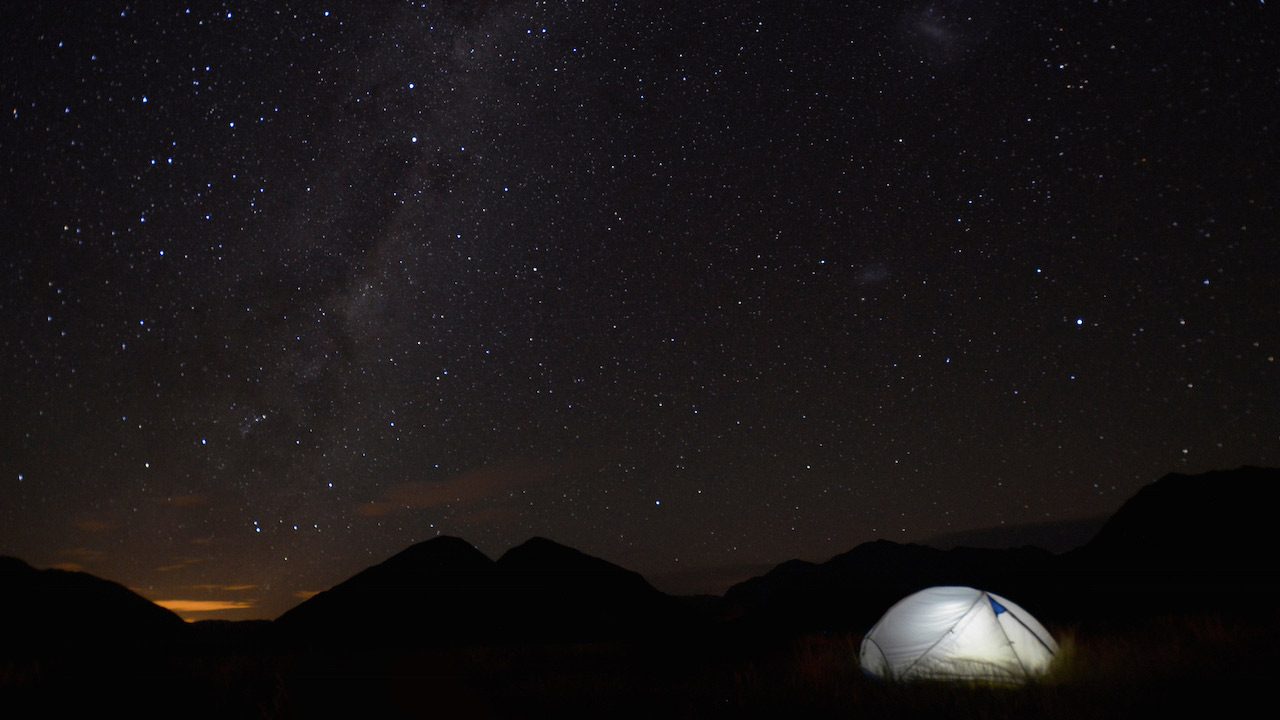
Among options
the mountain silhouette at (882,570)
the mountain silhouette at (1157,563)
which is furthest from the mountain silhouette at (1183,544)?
the mountain silhouette at (882,570)

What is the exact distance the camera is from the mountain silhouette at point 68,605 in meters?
58.2

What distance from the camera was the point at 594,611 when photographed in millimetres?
74562

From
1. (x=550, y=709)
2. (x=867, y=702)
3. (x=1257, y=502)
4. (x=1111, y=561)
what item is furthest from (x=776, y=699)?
(x=1257, y=502)

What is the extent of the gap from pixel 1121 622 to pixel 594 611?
64.0 m

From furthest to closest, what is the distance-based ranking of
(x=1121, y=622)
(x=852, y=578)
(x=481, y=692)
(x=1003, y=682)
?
(x=852, y=578), (x=1121, y=622), (x=481, y=692), (x=1003, y=682)

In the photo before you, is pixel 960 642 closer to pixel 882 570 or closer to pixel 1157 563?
pixel 1157 563

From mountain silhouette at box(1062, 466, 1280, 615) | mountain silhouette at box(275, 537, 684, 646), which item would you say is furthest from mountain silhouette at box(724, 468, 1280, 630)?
mountain silhouette at box(275, 537, 684, 646)

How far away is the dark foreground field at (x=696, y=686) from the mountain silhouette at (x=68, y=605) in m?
55.0

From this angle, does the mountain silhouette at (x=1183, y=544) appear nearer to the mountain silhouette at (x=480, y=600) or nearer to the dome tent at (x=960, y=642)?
the mountain silhouette at (x=480, y=600)

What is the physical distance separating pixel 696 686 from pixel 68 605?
7615 centimetres

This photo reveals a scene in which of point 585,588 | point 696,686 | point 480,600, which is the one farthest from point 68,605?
point 696,686

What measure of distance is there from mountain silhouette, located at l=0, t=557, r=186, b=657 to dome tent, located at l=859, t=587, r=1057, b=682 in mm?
61302

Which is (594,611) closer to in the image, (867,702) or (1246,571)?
(1246,571)

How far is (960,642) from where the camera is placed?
10.0 m
